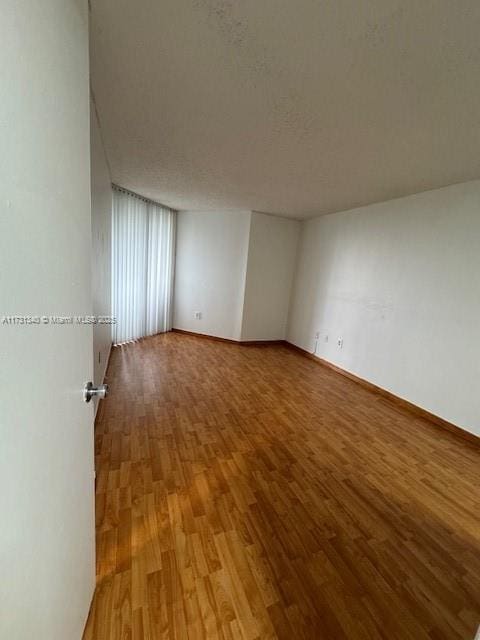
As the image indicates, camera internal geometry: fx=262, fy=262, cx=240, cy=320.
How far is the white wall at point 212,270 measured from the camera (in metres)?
4.71

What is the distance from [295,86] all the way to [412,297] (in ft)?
8.12

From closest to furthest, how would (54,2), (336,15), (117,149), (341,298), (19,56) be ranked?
(19,56) → (54,2) → (336,15) → (117,149) → (341,298)

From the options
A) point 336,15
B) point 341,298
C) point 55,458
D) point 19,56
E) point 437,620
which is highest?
point 336,15

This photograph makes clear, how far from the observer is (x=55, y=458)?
63 centimetres

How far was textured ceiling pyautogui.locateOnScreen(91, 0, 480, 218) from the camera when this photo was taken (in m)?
1.05

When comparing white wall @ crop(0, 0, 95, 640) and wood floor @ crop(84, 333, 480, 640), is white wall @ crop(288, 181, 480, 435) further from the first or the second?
white wall @ crop(0, 0, 95, 640)

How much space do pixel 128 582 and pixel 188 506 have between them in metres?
0.43

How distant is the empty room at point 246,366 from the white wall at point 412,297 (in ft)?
0.08

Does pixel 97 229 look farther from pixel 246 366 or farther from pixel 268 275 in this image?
pixel 268 275

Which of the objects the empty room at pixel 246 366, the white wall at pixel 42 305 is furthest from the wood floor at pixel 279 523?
the white wall at pixel 42 305

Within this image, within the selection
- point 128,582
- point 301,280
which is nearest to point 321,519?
point 128,582

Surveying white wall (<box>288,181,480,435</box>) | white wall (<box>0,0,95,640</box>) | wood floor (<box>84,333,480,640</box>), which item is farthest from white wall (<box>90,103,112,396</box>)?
white wall (<box>288,181,480,435</box>)

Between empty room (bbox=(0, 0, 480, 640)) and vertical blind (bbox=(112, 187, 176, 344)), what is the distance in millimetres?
139

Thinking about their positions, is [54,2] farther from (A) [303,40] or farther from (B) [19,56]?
(A) [303,40]
